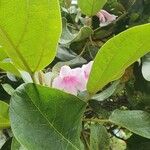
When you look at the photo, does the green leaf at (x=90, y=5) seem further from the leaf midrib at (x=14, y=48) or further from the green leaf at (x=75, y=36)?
the leaf midrib at (x=14, y=48)

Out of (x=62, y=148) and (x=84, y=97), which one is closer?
(x=62, y=148)

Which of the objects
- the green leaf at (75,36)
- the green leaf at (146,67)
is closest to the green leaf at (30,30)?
the green leaf at (146,67)

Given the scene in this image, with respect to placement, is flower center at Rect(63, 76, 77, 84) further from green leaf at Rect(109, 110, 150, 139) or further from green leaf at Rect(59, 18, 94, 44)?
green leaf at Rect(59, 18, 94, 44)

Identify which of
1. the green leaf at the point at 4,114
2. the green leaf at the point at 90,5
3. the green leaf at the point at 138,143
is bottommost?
the green leaf at the point at 138,143

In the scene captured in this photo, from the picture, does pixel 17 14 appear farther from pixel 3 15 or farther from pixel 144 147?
pixel 144 147

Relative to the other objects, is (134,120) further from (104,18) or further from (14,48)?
(104,18)

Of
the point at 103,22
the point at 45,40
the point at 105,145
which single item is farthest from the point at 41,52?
the point at 103,22
